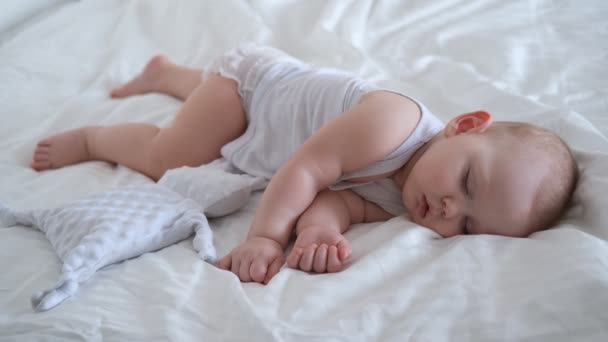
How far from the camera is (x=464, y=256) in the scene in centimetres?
77

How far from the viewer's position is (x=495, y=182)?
0.86 meters

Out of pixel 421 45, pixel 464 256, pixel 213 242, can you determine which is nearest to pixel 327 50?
pixel 421 45

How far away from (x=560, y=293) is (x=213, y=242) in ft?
1.81

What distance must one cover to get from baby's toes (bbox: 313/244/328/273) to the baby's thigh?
493mm

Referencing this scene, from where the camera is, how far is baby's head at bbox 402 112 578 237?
0.85m

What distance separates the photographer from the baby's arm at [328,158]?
0.92 meters

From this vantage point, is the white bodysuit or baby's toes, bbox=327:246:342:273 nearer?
baby's toes, bbox=327:246:342:273

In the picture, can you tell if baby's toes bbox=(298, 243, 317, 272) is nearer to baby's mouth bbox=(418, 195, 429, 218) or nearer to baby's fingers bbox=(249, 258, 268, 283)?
A: baby's fingers bbox=(249, 258, 268, 283)

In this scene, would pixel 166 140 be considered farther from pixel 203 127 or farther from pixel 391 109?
pixel 391 109

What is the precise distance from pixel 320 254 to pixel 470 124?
384 mm

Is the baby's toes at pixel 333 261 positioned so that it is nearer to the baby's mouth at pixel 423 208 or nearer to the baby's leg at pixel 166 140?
the baby's mouth at pixel 423 208

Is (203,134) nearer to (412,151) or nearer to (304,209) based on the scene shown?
(304,209)

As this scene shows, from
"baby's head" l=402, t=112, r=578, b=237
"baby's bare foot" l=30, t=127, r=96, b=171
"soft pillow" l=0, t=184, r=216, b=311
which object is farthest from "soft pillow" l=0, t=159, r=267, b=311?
"baby's head" l=402, t=112, r=578, b=237

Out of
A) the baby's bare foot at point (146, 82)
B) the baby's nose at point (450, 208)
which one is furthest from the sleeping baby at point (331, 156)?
the baby's bare foot at point (146, 82)
